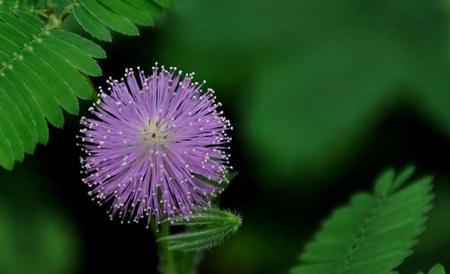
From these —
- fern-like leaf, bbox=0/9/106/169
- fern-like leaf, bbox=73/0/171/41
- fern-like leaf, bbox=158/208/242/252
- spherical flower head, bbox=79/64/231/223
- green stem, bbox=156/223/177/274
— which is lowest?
green stem, bbox=156/223/177/274

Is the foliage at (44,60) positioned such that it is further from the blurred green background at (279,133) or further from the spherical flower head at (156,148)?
the blurred green background at (279,133)

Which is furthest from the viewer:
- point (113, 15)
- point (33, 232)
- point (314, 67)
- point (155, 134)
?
point (314, 67)

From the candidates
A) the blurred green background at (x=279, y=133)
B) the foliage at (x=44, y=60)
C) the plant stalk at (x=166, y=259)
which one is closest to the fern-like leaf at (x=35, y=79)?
the foliage at (x=44, y=60)

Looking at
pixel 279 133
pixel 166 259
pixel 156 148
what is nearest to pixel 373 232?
pixel 166 259

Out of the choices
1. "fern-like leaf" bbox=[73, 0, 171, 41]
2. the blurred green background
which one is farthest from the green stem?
the blurred green background

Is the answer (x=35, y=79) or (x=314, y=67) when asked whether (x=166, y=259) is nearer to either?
(x=35, y=79)

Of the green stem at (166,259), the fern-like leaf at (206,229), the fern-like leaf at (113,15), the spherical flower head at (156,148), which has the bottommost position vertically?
the green stem at (166,259)

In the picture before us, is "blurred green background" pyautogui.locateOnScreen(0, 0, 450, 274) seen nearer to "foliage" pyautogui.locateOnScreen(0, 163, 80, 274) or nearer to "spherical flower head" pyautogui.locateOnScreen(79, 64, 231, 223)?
"foliage" pyautogui.locateOnScreen(0, 163, 80, 274)
